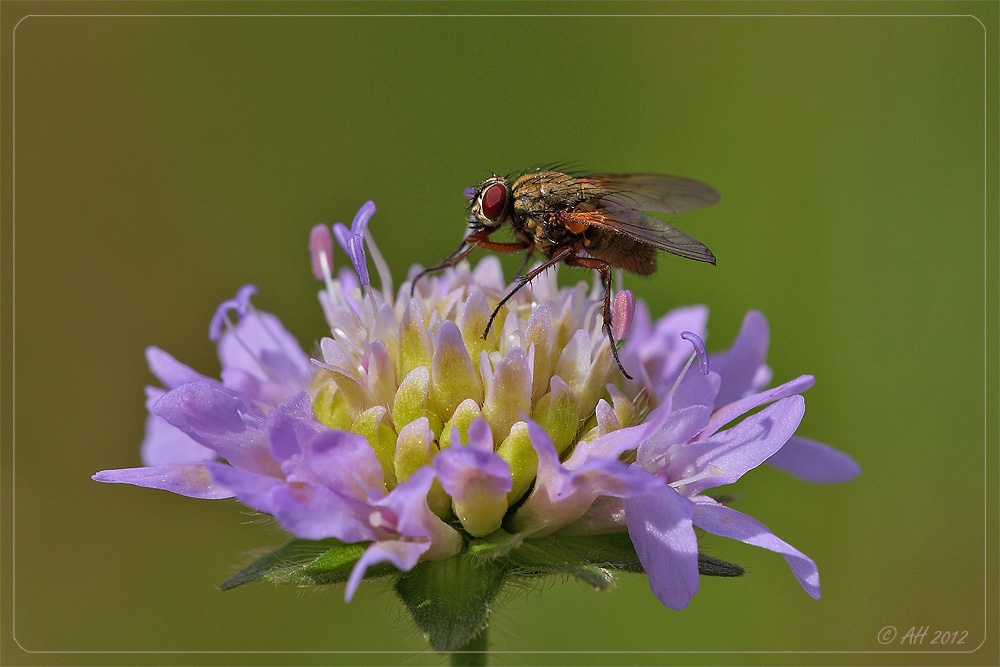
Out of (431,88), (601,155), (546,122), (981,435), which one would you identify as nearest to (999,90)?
(981,435)

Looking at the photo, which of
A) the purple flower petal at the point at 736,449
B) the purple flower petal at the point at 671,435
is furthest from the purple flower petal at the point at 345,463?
the purple flower petal at the point at 736,449

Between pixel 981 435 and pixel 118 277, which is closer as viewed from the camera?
pixel 981 435

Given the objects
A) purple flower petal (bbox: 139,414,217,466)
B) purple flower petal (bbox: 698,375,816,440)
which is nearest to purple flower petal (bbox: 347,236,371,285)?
purple flower petal (bbox: 139,414,217,466)

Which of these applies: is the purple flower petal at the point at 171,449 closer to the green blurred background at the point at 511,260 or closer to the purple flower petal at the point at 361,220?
the purple flower petal at the point at 361,220

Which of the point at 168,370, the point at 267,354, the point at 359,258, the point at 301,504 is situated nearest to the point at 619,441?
the point at 301,504

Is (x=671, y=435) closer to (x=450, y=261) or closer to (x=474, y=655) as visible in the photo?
(x=474, y=655)

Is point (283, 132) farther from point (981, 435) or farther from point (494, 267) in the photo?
point (981, 435)

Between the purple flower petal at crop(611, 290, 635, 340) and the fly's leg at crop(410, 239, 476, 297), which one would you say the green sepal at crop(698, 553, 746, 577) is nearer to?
the purple flower petal at crop(611, 290, 635, 340)

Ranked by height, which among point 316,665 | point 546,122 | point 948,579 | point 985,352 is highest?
point 546,122
